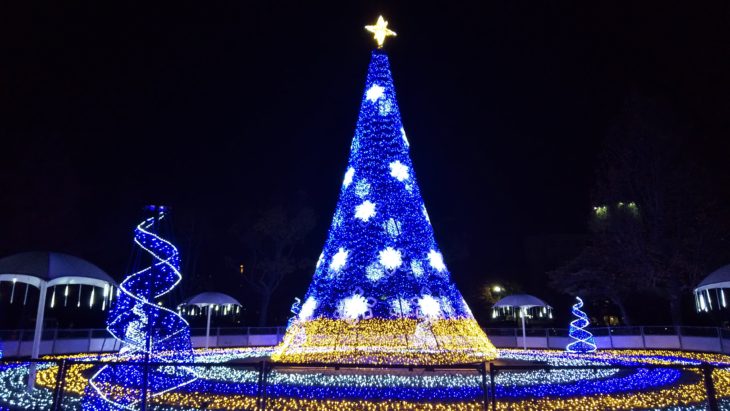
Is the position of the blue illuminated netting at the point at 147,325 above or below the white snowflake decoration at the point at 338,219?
below

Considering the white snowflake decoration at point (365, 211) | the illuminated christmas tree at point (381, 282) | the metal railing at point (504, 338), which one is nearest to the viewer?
the illuminated christmas tree at point (381, 282)

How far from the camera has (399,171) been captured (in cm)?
1529

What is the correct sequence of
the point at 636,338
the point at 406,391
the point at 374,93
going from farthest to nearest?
the point at 636,338 < the point at 374,93 < the point at 406,391

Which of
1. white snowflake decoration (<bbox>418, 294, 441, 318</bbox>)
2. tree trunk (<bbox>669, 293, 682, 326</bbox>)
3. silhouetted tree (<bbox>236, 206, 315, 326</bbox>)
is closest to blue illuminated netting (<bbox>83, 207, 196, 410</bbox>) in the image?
white snowflake decoration (<bbox>418, 294, 441, 318</bbox>)

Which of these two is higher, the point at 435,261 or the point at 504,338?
the point at 435,261

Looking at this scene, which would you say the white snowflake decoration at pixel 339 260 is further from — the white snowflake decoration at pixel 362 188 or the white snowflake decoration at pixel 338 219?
the white snowflake decoration at pixel 362 188

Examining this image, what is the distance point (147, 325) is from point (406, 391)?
547 cm

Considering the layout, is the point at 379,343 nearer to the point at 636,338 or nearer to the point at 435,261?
the point at 435,261

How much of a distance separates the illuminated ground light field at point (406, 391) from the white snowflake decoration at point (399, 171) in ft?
18.1

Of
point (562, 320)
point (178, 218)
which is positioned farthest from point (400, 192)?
point (562, 320)

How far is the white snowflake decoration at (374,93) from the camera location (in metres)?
16.1

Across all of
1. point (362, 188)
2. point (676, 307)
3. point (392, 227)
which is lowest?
point (676, 307)

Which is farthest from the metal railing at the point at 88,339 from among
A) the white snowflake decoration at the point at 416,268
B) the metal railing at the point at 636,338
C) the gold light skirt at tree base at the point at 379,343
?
the metal railing at the point at 636,338

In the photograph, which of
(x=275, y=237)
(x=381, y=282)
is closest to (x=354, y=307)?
(x=381, y=282)
